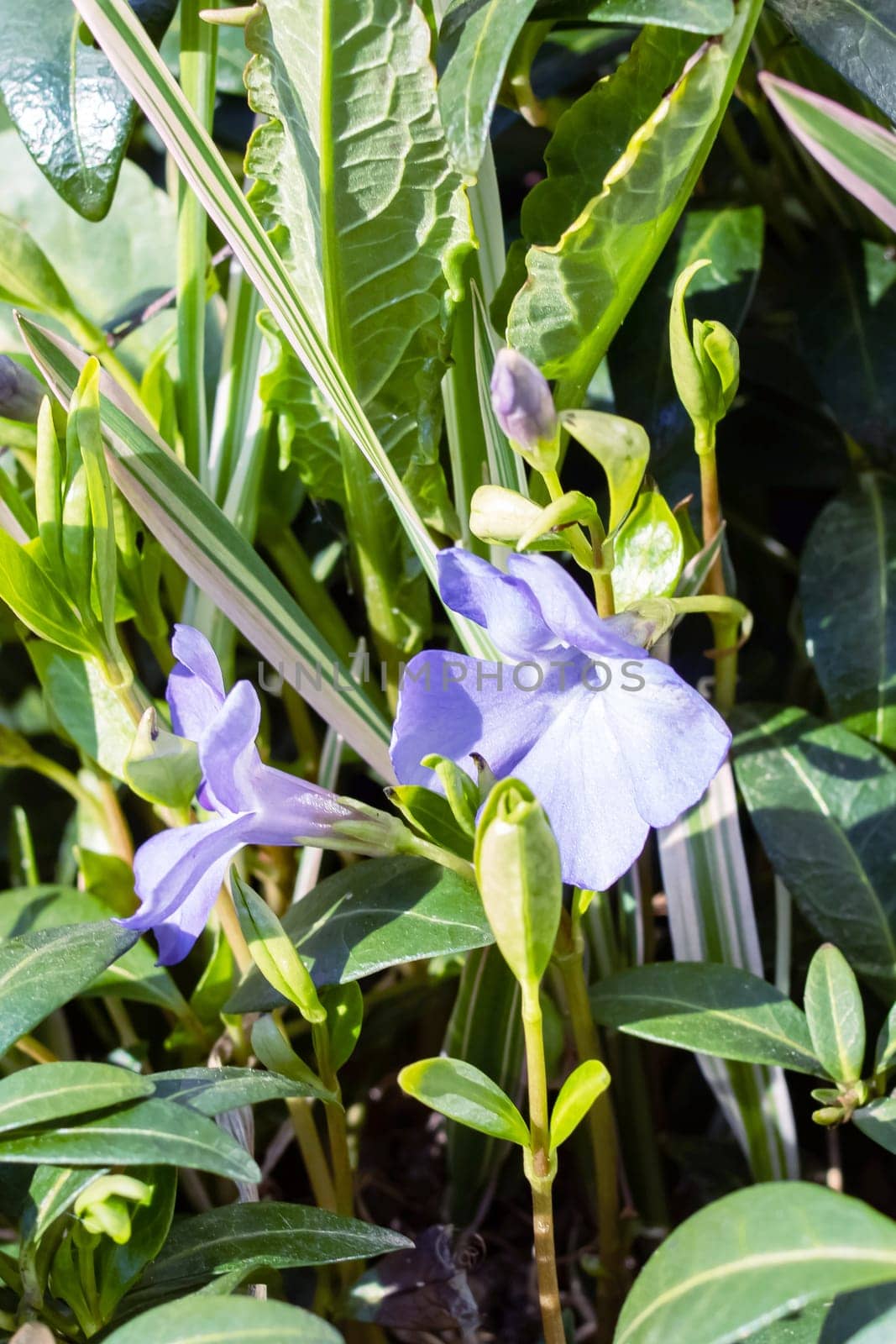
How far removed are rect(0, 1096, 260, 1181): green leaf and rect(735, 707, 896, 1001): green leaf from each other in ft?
1.13

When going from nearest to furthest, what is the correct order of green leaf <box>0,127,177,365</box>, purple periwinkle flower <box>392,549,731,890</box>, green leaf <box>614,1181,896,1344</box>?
green leaf <box>614,1181,896,1344</box> < purple periwinkle flower <box>392,549,731,890</box> < green leaf <box>0,127,177,365</box>

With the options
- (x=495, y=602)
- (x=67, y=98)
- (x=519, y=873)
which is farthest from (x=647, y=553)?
(x=67, y=98)

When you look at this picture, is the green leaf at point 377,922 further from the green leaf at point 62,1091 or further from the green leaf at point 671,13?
the green leaf at point 671,13

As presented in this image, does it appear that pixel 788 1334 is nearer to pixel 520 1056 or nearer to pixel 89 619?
pixel 520 1056

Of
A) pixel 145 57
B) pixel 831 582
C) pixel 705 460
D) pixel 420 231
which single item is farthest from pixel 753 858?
pixel 145 57

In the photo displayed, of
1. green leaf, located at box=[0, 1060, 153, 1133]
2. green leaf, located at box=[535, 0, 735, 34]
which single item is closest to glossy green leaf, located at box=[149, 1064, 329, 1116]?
green leaf, located at box=[0, 1060, 153, 1133]

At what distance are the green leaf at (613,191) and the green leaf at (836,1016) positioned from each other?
0.94 feet

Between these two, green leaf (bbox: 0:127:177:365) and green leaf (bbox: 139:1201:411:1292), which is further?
green leaf (bbox: 0:127:177:365)

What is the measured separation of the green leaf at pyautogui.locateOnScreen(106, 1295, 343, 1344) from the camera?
350mm

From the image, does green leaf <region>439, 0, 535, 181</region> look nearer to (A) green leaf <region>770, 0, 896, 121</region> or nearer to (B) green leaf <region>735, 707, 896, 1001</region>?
(A) green leaf <region>770, 0, 896, 121</region>

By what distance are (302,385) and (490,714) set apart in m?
0.22

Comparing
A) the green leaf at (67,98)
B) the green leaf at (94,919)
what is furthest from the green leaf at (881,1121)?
the green leaf at (67,98)

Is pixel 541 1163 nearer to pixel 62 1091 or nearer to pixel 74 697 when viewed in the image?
pixel 62 1091

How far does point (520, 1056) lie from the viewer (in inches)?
25.8
